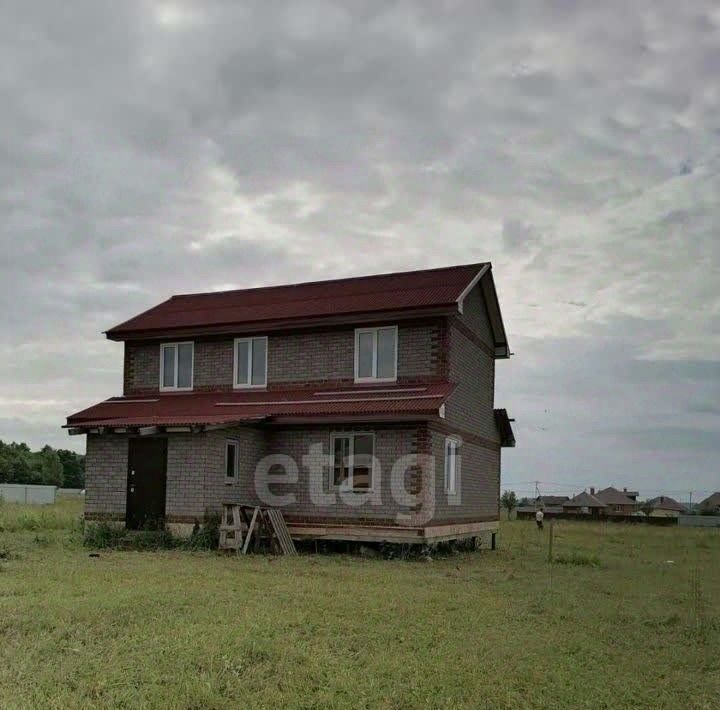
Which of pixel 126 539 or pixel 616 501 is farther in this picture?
pixel 616 501

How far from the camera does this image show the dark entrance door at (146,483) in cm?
1995

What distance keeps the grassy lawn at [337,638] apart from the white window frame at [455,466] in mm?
5448

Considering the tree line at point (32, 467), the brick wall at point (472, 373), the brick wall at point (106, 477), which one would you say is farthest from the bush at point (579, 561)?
the tree line at point (32, 467)

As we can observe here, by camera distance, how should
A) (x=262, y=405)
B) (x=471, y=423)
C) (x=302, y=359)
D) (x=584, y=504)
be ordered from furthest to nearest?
(x=584, y=504) → (x=471, y=423) → (x=302, y=359) → (x=262, y=405)

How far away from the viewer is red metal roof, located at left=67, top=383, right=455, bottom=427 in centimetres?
1920

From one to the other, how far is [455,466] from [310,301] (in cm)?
614

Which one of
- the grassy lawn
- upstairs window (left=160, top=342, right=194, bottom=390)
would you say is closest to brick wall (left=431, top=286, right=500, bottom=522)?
the grassy lawn

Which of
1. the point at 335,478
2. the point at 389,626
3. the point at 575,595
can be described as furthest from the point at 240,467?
the point at 389,626

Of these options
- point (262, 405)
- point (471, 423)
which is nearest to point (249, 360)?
point (262, 405)

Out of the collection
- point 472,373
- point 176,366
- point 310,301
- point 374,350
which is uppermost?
point 310,301

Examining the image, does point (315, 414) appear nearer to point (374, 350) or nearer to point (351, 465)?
point (351, 465)

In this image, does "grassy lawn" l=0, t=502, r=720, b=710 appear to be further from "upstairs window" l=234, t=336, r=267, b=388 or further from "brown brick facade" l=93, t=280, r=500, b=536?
"upstairs window" l=234, t=336, r=267, b=388

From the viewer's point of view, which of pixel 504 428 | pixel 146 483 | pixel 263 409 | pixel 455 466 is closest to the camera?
pixel 146 483

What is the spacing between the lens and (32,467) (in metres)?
86.9
